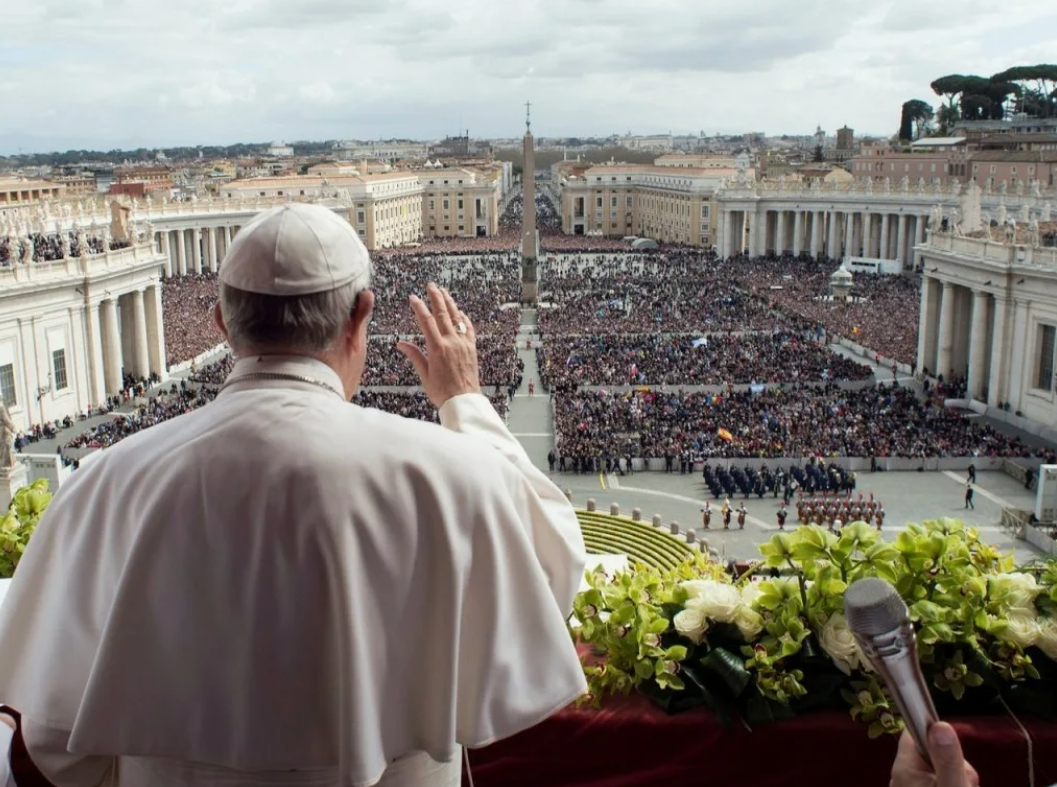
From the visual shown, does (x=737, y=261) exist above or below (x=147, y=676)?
below

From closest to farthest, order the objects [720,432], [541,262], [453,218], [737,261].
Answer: [720,432] < [737,261] < [541,262] < [453,218]

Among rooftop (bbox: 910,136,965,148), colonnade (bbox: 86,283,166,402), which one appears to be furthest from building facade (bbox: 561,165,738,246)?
colonnade (bbox: 86,283,166,402)

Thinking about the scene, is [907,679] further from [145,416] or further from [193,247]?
[193,247]

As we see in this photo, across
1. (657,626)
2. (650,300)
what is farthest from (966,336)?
(657,626)

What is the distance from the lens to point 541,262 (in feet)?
294

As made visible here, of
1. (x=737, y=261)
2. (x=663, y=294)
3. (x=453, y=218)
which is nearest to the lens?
(x=663, y=294)

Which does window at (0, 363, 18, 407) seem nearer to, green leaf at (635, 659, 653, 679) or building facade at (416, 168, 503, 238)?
green leaf at (635, 659, 653, 679)

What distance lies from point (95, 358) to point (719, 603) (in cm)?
3871

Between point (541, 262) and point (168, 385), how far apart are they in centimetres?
4943

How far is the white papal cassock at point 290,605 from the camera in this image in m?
2.71

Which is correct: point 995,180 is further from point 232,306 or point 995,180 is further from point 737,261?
point 232,306

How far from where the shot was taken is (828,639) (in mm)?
4871

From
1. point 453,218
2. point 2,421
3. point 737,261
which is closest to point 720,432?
point 2,421

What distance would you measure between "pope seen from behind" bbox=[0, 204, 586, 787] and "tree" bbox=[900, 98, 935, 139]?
159 meters
